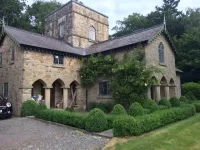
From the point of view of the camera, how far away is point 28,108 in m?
14.4

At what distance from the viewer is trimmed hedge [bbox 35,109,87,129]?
1057 centimetres

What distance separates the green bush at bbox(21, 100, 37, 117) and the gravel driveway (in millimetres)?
3111

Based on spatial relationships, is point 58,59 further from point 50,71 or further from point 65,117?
point 65,117

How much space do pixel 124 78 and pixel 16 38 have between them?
966 centimetres

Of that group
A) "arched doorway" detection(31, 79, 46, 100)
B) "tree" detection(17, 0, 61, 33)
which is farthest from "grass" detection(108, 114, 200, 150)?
"tree" detection(17, 0, 61, 33)

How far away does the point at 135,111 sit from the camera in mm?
10852

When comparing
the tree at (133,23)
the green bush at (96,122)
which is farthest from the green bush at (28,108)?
the tree at (133,23)

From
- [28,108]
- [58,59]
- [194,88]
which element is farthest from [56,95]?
[194,88]

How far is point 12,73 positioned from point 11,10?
18.8m

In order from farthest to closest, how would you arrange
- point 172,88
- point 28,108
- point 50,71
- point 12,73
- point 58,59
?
point 172,88
point 58,59
point 50,71
point 12,73
point 28,108

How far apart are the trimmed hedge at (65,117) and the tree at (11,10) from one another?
78.0 feet

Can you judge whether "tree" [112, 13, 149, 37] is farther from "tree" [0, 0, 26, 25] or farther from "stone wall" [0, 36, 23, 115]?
"stone wall" [0, 36, 23, 115]

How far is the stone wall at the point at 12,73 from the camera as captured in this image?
621 inches

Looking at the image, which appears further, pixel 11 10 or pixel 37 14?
pixel 37 14
